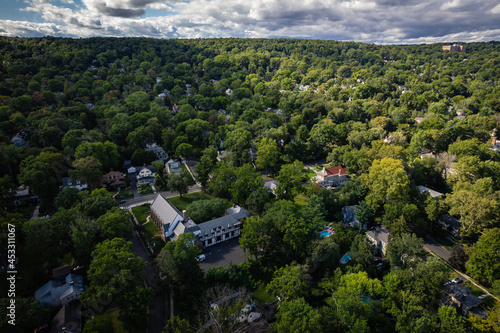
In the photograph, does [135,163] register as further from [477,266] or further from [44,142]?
[477,266]

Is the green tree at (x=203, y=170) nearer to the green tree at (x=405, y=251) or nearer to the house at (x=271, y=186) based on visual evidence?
the house at (x=271, y=186)

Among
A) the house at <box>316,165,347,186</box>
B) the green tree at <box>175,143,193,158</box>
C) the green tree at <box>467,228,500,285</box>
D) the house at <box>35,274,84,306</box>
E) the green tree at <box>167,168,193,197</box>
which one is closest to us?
the house at <box>35,274,84,306</box>

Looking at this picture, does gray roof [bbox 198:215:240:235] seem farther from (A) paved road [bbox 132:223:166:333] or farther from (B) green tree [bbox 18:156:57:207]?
(B) green tree [bbox 18:156:57:207]

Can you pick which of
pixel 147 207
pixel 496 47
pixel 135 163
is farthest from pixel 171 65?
pixel 496 47

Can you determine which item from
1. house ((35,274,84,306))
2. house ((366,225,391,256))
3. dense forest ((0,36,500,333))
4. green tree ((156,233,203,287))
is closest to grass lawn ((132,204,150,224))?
dense forest ((0,36,500,333))

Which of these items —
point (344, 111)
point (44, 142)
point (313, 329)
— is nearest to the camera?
point (313, 329)

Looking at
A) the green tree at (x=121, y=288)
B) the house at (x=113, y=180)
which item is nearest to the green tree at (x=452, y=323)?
the green tree at (x=121, y=288)

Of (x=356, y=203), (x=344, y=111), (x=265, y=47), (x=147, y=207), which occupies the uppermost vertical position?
(x=265, y=47)
